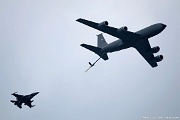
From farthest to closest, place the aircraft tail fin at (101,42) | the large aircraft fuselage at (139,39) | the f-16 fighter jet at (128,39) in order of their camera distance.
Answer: the aircraft tail fin at (101,42) → the f-16 fighter jet at (128,39) → the large aircraft fuselage at (139,39)

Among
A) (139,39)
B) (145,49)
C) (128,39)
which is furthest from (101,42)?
(139,39)

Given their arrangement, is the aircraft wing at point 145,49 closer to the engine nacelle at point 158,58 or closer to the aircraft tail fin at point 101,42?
the engine nacelle at point 158,58

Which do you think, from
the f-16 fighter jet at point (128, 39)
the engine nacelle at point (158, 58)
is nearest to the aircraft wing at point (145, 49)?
the f-16 fighter jet at point (128, 39)

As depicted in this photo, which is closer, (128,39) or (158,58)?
(128,39)

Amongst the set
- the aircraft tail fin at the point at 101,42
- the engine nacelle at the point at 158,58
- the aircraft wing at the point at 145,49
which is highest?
the aircraft tail fin at the point at 101,42

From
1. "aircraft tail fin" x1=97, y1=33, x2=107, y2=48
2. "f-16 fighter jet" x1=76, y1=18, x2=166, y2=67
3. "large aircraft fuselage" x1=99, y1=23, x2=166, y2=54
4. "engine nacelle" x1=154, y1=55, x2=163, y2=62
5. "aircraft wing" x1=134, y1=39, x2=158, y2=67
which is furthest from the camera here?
"aircraft tail fin" x1=97, y1=33, x2=107, y2=48

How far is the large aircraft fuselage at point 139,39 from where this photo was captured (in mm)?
66500

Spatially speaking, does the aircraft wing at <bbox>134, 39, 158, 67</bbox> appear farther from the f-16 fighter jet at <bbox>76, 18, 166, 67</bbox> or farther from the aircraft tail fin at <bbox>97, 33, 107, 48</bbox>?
Answer: the aircraft tail fin at <bbox>97, 33, 107, 48</bbox>

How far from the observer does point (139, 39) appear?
70250 mm

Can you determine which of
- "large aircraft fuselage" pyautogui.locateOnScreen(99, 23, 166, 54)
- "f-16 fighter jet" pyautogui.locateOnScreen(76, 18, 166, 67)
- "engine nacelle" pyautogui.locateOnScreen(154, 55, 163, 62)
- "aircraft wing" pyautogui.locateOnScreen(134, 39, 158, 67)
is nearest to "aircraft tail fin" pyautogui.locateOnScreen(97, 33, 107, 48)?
"f-16 fighter jet" pyautogui.locateOnScreen(76, 18, 166, 67)

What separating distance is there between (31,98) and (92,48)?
25.6m

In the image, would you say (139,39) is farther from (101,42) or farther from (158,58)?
(101,42)

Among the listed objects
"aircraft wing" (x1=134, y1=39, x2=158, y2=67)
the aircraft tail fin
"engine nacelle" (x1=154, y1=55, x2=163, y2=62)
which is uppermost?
the aircraft tail fin

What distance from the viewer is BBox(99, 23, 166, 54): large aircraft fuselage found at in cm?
6650
